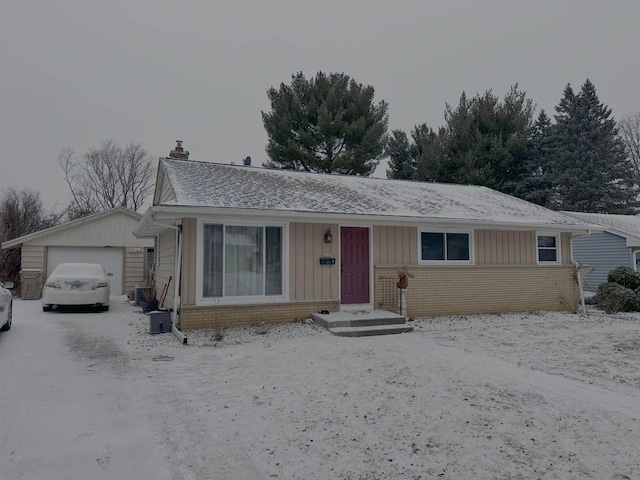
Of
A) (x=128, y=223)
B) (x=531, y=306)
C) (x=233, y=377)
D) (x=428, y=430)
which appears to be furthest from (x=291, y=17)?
(x=428, y=430)

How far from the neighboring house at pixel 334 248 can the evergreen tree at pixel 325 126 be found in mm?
11194

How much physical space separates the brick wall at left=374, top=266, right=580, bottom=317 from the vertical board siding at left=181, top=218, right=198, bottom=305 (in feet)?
13.8

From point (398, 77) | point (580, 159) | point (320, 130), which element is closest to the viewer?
point (320, 130)

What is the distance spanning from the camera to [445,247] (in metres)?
10.9

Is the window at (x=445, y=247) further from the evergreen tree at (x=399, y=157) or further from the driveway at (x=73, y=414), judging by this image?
the evergreen tree at (x=399, y=157)

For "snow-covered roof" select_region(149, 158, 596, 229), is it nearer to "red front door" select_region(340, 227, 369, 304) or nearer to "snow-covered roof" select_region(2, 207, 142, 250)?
"red front door" select_region(340, 227, 369, 304)

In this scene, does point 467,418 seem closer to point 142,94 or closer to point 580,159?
point 580,159

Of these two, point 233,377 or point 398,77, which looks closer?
point 233,377

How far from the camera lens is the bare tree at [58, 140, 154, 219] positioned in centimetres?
3200

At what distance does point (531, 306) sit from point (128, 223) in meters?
15.1

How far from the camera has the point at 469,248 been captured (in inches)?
439

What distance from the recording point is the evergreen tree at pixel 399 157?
29750mm

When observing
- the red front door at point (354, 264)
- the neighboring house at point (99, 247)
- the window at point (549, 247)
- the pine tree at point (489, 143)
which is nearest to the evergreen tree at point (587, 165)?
the pine tree at point (489, 143)

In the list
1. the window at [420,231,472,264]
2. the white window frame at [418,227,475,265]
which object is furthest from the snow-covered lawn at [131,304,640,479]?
the window at [420,231,472,264]
